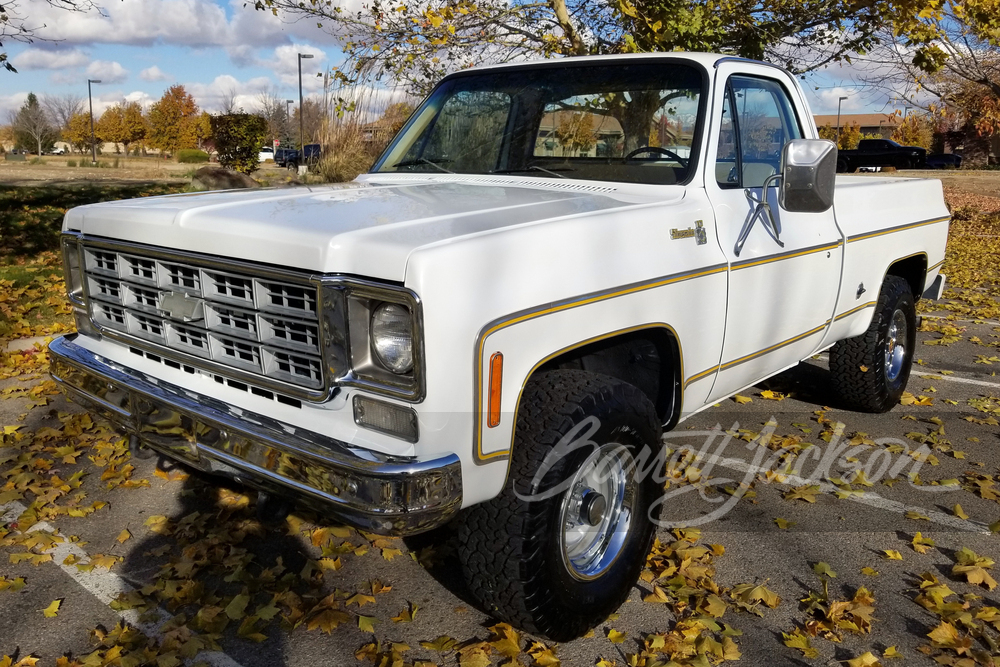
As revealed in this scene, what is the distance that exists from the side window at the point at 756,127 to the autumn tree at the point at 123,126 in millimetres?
78147

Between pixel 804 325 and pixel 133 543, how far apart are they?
337cm

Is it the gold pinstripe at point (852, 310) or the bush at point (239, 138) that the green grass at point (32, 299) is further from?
the bush at point (239, 138)

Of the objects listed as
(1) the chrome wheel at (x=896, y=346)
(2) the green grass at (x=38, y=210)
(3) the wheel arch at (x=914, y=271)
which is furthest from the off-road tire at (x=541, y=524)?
(2) the green grass at (x=38, y=210)

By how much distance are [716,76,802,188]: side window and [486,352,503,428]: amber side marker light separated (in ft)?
5.77

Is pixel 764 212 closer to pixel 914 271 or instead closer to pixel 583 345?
pixel 583 345

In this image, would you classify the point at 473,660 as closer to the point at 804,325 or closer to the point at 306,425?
the point at 306,425

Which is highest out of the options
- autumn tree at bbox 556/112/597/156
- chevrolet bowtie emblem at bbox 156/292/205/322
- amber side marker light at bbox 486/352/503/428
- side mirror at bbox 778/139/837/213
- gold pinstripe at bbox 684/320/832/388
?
autumn tree at bbox 556/112/597/156

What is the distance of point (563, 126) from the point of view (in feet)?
13.3

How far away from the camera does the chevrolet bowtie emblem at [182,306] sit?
2912 mm

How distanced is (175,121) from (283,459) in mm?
77359

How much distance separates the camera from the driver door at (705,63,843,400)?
366cm

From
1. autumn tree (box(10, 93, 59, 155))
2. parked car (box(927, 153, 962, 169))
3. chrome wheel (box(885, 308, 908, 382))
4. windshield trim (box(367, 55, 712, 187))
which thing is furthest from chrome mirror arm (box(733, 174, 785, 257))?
autumn tree (box(10, 93, 59, 155))

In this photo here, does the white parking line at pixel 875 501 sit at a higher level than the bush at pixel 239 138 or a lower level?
lower

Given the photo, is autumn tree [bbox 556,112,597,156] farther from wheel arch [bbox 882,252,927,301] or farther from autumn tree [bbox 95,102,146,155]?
A: autumn tree [bbox 95,102,146,155]
